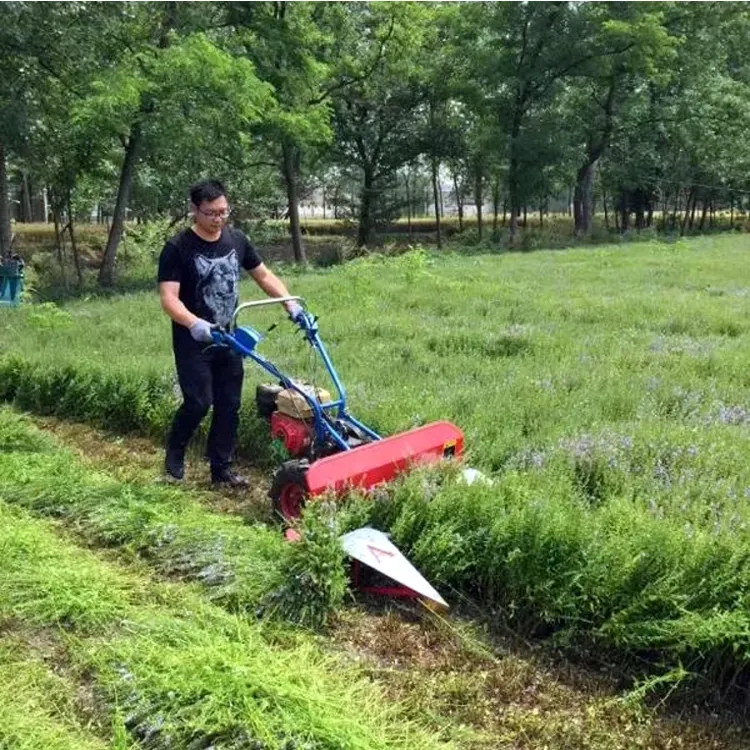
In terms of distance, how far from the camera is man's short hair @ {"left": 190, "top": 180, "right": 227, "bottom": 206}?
4895mm

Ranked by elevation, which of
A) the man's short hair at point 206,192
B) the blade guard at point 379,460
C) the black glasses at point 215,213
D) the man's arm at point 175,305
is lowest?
the blade guard at point 379,460

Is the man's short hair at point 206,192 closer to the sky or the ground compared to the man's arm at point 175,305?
closer to the sky

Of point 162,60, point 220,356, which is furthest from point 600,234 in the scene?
point 220,356

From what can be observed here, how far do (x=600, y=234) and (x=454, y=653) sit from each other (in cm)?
3077

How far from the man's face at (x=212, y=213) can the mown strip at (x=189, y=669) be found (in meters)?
2.08

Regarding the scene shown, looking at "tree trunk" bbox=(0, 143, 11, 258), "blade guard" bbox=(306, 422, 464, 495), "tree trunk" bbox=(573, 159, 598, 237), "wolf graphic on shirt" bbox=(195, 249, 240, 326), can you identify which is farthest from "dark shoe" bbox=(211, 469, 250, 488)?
"tree trunk" bbox=(573, 159, 598, 237)

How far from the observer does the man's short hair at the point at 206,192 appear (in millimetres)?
4895

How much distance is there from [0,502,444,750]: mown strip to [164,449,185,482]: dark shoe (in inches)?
55.8

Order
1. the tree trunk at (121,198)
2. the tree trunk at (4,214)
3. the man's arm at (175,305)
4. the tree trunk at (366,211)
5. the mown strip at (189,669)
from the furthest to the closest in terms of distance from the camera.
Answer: the tree trunk at (366,211) → the tree trunk at (121,198) → the tree trunk at (4,214) → the man's arm at (175,305) → the mown strip at (189,669)

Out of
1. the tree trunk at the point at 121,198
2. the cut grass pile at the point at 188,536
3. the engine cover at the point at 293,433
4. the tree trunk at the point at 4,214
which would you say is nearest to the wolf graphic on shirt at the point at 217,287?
the engine cover at the point at 293,433

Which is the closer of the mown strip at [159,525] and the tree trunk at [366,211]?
the mown strip at [159,525]

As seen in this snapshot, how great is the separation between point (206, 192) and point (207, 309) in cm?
70

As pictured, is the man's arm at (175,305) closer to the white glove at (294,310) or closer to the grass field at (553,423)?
the white glove at (294,310)

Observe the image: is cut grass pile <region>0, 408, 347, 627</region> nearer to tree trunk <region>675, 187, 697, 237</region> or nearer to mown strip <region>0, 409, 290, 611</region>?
mown strip <region>0, 409, 290, 611</region>
